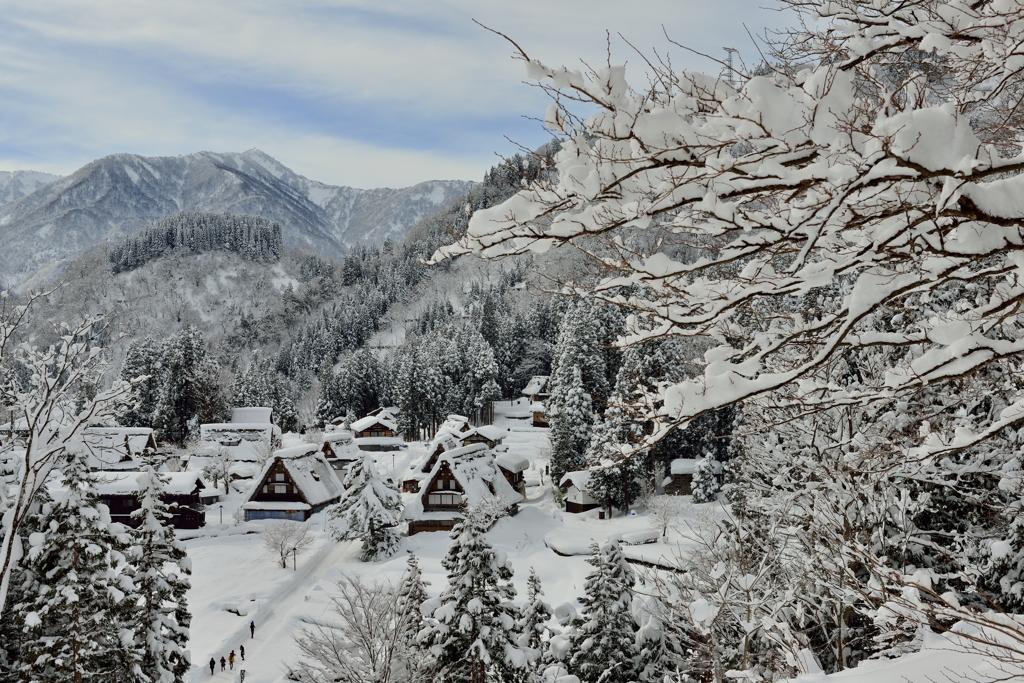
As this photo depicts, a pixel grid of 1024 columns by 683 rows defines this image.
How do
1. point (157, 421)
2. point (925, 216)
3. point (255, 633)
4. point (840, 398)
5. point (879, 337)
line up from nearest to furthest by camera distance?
point (925, 216), point (879, 337), point (840, 398), point (255, 633), point (157, 421)

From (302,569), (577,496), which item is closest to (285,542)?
(302,569)

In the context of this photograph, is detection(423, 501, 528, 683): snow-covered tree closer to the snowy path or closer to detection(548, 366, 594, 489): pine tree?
the snowy path

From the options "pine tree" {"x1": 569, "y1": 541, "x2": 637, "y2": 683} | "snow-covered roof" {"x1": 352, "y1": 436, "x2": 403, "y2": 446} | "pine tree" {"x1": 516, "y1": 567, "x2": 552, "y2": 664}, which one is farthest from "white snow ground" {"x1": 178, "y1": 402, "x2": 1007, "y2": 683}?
"snow-covered roof" {"x1": 352, "y1": 436, "x2": 403, "y2": 446}

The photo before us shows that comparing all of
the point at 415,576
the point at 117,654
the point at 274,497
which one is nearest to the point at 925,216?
the point at 415,576

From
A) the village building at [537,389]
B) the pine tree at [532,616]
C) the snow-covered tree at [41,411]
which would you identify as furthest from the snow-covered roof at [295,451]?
the snow-covered tree at [41,411]

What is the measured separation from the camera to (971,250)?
8.02ft

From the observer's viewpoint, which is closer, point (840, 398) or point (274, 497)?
point (840, 398)

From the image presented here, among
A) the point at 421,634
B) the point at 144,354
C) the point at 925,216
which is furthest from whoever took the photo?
the point at 144,354

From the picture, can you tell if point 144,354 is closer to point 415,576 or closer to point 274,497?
point 274,497

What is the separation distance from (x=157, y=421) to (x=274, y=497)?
21.9 metres

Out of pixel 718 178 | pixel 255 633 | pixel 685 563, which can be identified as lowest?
pixel 255 633

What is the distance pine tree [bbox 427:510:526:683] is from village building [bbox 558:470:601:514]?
20449 millimetres

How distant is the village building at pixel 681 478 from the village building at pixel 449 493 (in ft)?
32.8

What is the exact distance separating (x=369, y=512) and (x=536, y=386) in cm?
3645
